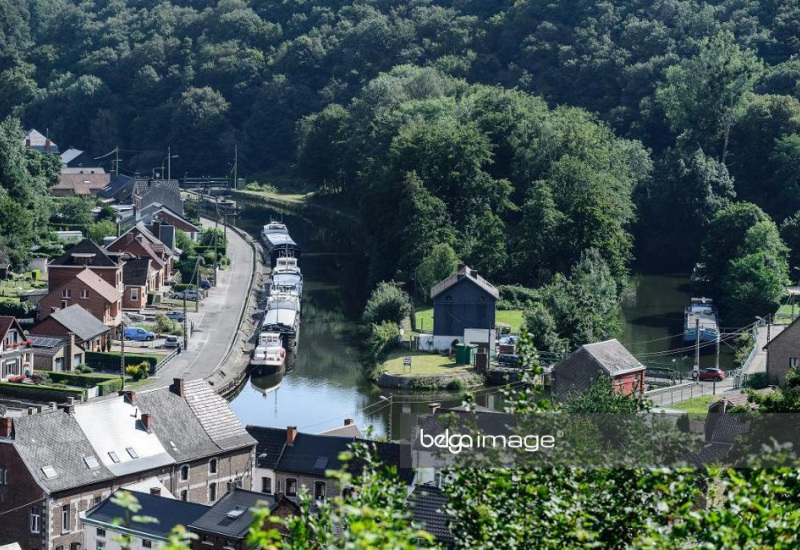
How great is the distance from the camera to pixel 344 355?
51844 mm

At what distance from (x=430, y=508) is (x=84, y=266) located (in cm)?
3027

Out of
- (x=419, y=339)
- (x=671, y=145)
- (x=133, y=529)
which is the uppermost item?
(x=671, y=145)

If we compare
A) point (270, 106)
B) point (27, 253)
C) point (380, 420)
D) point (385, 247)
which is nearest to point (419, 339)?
point (380, 420)

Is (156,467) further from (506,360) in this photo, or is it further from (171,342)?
(506,360)

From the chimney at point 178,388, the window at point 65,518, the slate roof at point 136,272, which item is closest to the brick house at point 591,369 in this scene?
the chimney at point 178,388

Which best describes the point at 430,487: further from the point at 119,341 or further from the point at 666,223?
the point at 666,223

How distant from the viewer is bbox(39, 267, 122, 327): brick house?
52.2 metres

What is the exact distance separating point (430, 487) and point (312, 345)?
26105 mm

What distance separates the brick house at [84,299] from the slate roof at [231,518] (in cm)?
2403

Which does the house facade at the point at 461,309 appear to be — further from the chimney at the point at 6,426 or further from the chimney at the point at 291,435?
the chimney at the point at 6,426

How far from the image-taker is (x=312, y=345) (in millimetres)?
53594

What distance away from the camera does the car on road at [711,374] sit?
45.8 m

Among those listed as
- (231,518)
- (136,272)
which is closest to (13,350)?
(136,272)

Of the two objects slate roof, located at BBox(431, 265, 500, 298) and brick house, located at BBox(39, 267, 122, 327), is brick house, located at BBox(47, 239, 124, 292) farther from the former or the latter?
slate roof, located at BBox(431, 265, 500, 298)
